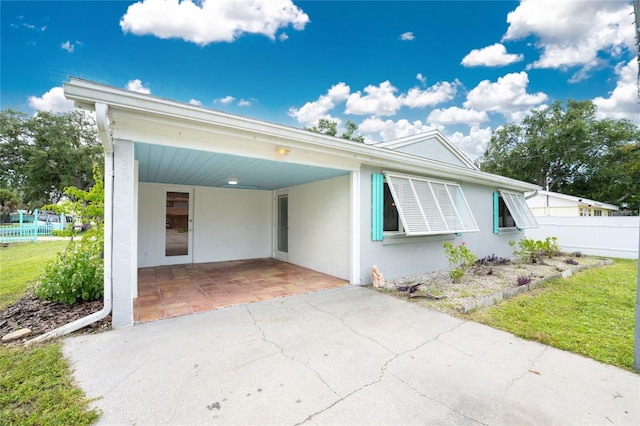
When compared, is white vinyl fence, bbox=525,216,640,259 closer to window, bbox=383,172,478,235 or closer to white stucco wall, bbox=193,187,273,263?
window, bbox=383,172,478,235

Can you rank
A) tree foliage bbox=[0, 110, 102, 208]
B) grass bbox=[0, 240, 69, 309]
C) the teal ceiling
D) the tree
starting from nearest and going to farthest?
the teal ceiling, grass bbox=[0, 240, 69, 309], tree foliage bbox=[0, 110, 102, 208], the tree

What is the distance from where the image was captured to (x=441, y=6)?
28.3ft

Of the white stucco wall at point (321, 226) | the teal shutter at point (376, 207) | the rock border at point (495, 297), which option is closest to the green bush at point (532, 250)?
the rock border at point (495, 297)

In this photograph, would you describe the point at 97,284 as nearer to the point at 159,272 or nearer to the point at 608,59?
the point at 159,272

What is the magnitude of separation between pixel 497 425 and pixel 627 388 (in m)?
1.53

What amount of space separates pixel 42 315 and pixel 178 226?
4446 millimetres

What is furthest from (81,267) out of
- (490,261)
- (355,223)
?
(490,261)

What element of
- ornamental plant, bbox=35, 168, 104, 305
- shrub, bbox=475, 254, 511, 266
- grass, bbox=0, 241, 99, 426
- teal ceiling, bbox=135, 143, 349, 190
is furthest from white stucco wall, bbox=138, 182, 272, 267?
shrub, bbox=475, 254, 511, 266

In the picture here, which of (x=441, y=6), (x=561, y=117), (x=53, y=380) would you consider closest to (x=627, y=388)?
(x=53, y=380)

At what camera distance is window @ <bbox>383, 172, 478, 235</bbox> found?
5961mm

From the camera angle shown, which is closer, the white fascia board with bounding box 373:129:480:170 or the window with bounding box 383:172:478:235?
the window with bounding box 383:172:478:235

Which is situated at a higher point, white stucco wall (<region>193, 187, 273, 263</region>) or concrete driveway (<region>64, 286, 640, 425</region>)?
white stucco wall (<region>193, 187, 273, 263</region>)

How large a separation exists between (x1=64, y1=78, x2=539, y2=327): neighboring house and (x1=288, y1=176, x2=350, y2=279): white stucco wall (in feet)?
0.13

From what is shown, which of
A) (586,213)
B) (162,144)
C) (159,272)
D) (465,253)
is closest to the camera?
(162,144)
